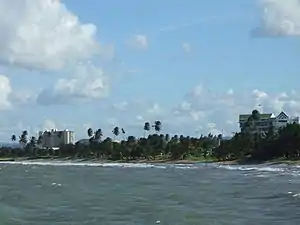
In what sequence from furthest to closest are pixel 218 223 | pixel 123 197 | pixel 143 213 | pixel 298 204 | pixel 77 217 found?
pixel 123 197, pixel 298 204, pixel 143 213, pixel 77 217, pixel 218 223

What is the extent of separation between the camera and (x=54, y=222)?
4850 centimetres

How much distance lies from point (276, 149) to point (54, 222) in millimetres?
145329

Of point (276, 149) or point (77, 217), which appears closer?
point (77, 217)

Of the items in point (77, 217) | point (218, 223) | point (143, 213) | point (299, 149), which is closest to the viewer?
point (218, 223)

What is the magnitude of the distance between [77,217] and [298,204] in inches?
843

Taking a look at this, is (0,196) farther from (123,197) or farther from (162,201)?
(162,201)

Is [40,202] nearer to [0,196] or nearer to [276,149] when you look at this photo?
[0,196]

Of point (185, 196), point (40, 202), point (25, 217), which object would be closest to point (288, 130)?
point (185, 196)

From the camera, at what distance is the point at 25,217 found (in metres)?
53.2

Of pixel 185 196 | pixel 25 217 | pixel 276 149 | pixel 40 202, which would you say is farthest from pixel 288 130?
pixel 25 217

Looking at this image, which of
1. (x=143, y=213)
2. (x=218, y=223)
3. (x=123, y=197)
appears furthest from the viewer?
(x=123, y=197)

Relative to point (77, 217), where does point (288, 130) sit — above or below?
above

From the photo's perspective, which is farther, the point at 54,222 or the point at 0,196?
the point at 0,196

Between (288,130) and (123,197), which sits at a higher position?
(288,130)
